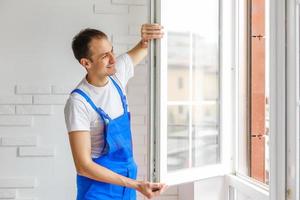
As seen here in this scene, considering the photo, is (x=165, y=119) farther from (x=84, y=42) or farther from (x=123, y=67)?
(x=84, y=42)

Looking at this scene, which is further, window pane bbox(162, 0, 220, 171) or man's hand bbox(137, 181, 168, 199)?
window pane bbox(162, 0, 220, 171)

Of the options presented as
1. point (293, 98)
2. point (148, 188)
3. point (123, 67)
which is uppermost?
point (123, 67)

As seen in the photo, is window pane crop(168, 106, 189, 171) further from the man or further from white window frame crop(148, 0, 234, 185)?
the man

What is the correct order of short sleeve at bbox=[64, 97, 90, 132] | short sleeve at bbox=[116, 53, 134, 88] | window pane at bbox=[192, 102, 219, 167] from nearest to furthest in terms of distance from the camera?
short sleeve at bbox=[64, 97, 90, 132] < short sleeve at bbox=[116, 53, 134, 88] < window pane at bbox=[192, 102, 219, 167]

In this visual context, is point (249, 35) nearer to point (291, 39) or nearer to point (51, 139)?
point (291, 39)

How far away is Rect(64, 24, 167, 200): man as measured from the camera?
191cm

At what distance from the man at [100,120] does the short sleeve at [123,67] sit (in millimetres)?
114

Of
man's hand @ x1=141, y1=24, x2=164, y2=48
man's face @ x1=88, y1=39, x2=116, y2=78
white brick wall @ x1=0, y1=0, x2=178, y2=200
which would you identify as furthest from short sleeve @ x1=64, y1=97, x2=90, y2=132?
white brick wall @ x1=0, y1=0, x2=178, y2=200

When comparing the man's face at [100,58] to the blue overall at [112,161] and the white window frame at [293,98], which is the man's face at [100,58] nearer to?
the blue overall at [112,161]

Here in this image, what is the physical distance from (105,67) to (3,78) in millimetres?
805

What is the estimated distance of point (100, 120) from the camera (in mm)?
2006

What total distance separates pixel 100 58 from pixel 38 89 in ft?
2.22

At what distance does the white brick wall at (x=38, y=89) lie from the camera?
8.19ft

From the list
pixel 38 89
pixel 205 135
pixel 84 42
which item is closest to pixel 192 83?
pixel 205 135
